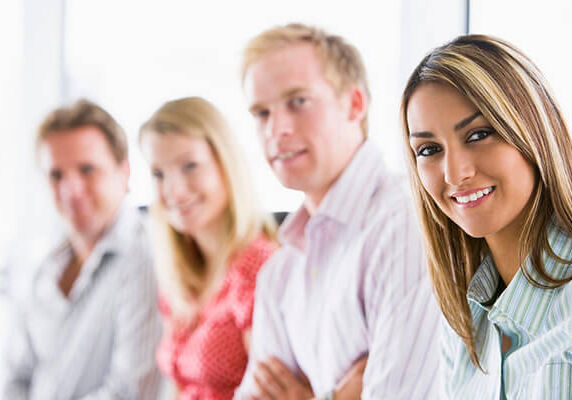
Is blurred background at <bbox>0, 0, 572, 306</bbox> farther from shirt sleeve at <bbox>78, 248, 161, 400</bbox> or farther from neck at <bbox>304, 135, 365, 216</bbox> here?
shirt sleeve at <bbox>78, 248, 161, 400</bbox>

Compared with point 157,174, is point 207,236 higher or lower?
lower

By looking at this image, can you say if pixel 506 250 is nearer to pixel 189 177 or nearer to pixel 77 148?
Answer: pixel 189 177

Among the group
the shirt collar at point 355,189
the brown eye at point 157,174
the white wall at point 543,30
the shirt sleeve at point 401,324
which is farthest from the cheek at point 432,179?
the brown eye at point 157,174

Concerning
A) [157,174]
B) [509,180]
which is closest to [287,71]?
[157,174]

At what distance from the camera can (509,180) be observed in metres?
0.94

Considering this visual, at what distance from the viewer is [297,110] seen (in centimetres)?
152

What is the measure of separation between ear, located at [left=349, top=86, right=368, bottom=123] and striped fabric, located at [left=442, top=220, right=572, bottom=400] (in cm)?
56

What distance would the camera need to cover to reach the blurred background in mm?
1776

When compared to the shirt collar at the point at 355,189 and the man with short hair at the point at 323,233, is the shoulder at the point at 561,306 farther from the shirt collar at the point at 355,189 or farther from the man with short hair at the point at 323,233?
the shirt collar at the point at 355,189

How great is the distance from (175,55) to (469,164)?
69.9 inches

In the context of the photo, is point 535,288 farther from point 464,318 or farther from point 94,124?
point 94,124

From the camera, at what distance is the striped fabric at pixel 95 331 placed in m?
1.92

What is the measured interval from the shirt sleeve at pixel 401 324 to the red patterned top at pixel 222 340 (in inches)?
17.1

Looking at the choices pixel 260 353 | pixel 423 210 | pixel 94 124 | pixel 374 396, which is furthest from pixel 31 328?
pixel 423 210
